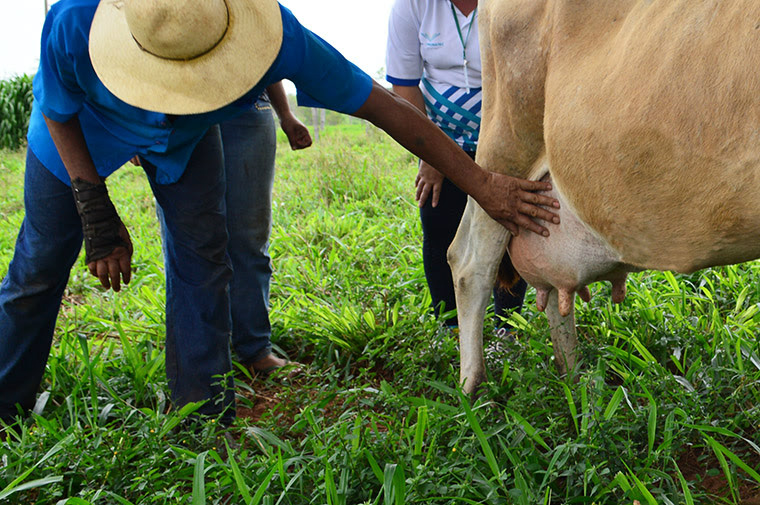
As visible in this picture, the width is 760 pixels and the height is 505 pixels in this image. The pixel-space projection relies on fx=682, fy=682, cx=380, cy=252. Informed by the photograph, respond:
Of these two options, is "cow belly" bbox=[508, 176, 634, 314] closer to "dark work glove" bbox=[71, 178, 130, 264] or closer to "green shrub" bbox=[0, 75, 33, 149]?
"dark work glove" bbox=[71, 178, 130, 264]

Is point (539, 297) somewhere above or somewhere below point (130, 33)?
below

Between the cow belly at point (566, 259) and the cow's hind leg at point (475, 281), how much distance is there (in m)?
0.08

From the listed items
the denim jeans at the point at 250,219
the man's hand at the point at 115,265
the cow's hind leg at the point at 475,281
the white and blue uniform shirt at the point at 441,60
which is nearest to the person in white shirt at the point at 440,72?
the white and blue uniform shirt at the point at 441,60

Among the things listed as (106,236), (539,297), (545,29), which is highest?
(545,29)

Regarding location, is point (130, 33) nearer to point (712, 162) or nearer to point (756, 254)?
point (712, 162)

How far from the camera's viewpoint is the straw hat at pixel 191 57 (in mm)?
1850

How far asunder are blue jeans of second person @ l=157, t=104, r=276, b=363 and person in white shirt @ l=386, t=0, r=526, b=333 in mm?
644

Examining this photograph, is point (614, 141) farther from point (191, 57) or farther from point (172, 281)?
point (172, 281)

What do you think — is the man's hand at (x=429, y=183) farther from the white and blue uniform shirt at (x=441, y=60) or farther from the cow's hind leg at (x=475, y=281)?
the cow's hind leg at (x=475, y=281)

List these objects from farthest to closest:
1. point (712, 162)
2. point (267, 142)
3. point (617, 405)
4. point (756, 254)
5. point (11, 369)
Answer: point (267, 142) < point (11, 369) < point (617, 405) < point (756, 254) < point (712, 162)

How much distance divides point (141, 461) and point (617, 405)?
151cm

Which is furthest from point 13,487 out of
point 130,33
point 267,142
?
point 267,142

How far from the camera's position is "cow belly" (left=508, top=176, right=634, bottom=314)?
2271 millimetres

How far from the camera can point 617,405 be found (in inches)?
85.0
